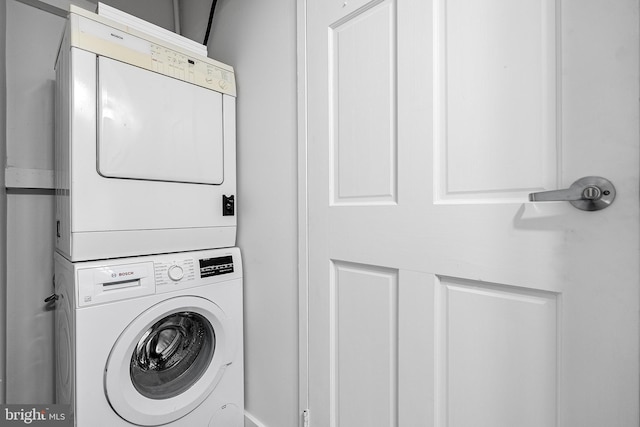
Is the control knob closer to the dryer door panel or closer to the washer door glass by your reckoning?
the washer door glass

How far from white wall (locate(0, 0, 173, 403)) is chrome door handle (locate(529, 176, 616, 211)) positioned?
1.96 meters

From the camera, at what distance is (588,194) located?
56cm

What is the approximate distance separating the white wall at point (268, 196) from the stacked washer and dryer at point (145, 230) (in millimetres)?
60

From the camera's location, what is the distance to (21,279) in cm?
144

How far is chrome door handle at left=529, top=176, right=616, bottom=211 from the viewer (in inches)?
22.0

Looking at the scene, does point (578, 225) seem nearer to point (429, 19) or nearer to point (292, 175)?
point (429, 19)

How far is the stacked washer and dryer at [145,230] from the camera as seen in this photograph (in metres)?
1.02

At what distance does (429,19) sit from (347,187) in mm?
502

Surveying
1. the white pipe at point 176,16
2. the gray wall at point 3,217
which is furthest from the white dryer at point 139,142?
the white pipe at point 176,16

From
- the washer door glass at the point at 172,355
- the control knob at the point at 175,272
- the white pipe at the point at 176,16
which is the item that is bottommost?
the washer door glass at the point at 172,355

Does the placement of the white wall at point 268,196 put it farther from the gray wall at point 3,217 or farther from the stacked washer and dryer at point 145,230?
the gray wall at point 3,217

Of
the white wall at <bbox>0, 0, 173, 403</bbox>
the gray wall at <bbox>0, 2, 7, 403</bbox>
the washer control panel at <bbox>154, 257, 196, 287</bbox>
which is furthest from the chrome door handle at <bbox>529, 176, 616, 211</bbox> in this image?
the white wall at <bbox>0, 0, 173, 403</bbox>

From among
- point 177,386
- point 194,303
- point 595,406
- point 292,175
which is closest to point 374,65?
point 292,175

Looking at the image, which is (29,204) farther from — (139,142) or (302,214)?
(302,214)
